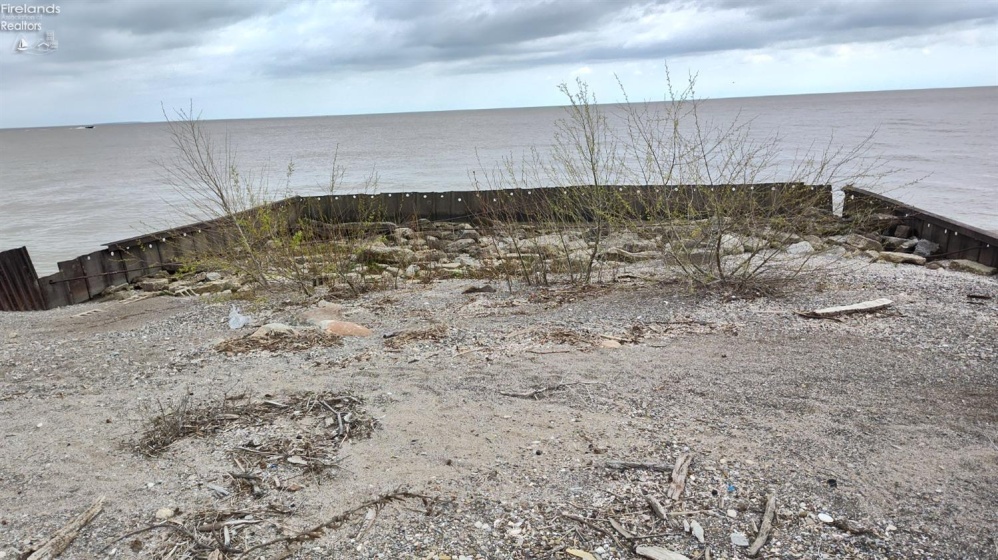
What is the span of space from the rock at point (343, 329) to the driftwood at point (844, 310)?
511 cm

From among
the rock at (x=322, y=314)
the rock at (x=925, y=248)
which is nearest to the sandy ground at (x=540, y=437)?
the rock at (x=322, y=314)

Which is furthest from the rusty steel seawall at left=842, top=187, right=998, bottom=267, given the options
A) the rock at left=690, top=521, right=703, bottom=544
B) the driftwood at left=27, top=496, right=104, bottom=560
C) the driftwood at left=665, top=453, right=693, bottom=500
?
the driftwood at left=27, top=496, right=104, bottom=560

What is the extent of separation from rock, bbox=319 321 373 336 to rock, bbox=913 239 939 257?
12023mm

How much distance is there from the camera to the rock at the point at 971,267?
11.3m

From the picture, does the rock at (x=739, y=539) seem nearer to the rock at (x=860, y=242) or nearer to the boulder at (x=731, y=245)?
the boulder at (x=731, y=245)

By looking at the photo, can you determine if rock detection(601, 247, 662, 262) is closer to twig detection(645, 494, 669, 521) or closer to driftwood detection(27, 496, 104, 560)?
twig detection(645, 494, 669, 521)

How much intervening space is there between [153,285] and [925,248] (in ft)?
54.8

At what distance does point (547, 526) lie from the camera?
385 centimetres

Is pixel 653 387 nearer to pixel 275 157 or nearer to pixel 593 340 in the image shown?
pixel 593 340

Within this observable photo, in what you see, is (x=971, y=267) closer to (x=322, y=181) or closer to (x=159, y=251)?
(x=159, y=251)

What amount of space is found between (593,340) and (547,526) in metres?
3.47

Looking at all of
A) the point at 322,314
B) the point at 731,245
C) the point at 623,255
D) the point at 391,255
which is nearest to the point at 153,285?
the point at 391,255

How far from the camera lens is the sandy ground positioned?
3.79 metres

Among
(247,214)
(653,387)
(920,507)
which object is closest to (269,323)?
(247,214)
